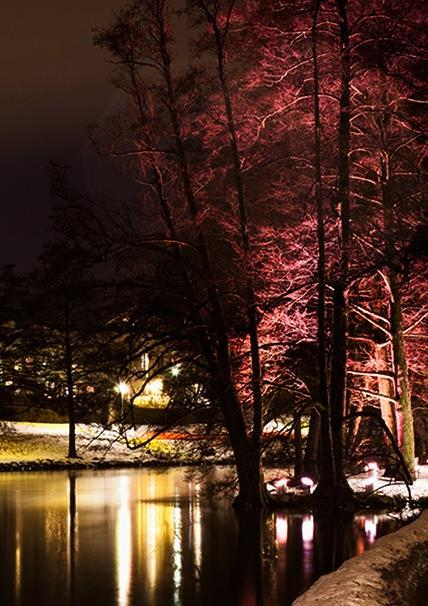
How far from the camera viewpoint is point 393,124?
2416 cm

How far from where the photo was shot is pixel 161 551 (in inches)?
626

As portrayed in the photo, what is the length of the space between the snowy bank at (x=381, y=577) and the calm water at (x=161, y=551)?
3.26ft

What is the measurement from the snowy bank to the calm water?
994 millimetres

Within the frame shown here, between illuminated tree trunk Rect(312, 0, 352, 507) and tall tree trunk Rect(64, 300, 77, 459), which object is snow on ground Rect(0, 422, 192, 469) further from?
illuminated tree trunk Rect(312, 0, 352, 507)

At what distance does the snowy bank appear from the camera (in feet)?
32.4

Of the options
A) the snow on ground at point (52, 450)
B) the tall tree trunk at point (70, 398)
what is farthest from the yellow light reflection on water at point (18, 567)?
the tall tree trunk at point (70, 398)

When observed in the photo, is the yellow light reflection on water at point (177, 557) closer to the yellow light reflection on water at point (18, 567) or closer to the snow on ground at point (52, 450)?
the yellow light reflection on water at point (18, 567)

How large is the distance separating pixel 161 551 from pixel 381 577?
18.3ft

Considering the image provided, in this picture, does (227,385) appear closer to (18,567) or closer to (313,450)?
(313,450)

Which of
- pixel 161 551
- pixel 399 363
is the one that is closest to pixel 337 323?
pixel 399 363

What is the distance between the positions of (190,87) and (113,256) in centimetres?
417

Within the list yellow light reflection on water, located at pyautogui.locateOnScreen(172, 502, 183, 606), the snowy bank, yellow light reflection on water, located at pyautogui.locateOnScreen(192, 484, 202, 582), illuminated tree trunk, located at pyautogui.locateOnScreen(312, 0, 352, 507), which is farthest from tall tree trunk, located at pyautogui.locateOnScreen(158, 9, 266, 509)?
the snowy bank

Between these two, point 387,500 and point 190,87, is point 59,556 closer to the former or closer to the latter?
point 387,500

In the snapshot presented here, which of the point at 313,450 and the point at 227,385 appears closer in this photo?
the point at 227,385
